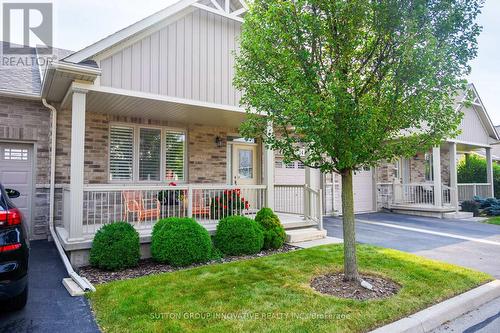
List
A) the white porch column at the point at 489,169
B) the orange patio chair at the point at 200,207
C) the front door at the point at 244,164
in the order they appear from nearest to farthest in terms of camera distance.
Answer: the orange patio chair at the point at 200,207 < the front door at the point at 244,164 < the white porch column at the point at 489,169

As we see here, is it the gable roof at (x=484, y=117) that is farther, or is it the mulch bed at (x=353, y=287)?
the gable roof at (x=484, y=117)

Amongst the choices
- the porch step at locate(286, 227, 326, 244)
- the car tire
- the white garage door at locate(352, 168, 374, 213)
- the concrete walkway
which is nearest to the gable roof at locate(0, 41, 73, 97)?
the car tire

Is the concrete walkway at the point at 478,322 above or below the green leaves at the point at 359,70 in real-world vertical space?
below

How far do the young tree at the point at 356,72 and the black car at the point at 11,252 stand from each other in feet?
10.9

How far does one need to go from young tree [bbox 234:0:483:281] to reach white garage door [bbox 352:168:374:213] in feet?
31.8

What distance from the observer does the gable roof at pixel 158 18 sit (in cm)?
590

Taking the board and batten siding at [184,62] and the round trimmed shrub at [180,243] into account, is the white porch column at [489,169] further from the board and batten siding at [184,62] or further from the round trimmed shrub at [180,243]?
the round trimmed shrub at [180,243]

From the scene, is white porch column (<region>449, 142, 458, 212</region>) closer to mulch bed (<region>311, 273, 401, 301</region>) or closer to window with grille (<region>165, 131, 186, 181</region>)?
mulch bed (<region>311, 273, 401, 301</region>)

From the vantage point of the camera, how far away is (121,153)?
8562 millimetres

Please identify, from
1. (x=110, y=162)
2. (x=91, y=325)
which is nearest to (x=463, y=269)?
(x=91, y=325)

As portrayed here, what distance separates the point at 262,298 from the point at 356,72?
3.39 meters

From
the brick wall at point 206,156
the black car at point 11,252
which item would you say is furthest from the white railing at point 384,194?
the black car at point 11,252

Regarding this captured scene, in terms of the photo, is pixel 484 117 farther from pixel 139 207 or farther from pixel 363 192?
pixel 139 207

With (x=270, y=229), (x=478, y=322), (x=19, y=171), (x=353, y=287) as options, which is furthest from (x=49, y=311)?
(x=478, y=322)
